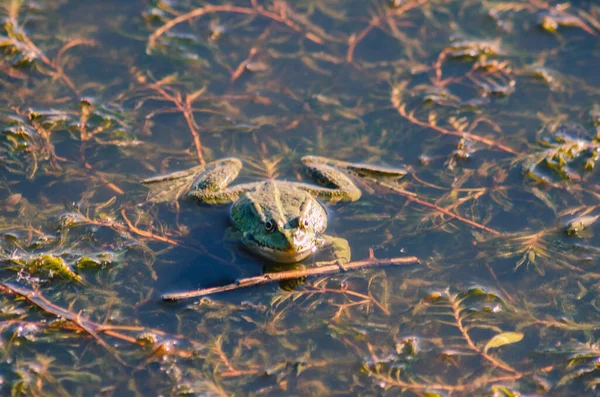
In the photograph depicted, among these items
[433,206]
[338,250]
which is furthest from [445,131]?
[338,250]

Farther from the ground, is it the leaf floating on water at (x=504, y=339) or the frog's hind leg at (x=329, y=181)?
the frog's hind leg at (x=329, y=181)

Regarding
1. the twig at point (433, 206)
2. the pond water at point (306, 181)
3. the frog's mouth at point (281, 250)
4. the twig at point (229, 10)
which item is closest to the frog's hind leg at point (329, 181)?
the pond water at point (306, 181)

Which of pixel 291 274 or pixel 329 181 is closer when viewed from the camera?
pixel 291 274

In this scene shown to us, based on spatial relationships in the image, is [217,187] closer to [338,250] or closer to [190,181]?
[190,181]

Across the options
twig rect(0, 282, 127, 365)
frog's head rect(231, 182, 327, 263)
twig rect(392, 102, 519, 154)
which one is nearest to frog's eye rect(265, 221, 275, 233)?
frog's head rect(231, 182, 327, 263)

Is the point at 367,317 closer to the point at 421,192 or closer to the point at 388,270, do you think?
the point at 388,270

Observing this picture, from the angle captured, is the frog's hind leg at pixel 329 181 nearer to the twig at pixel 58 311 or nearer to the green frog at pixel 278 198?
the green frog at pixel 278 198

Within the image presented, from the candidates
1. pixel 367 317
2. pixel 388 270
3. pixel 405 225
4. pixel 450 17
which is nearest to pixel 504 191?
pixel 405 225
